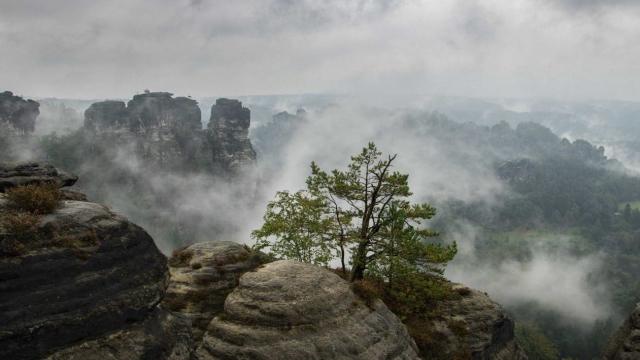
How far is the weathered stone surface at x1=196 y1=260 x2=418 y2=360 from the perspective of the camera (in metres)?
27.3

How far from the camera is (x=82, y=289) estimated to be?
2139 centimetres

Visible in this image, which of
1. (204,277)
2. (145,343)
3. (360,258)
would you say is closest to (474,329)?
(360,258)

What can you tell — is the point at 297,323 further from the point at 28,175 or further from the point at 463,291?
the point at 463,291

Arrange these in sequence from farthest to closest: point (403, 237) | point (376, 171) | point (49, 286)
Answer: point (376, 171)
point (403, 237)
point (49, 286)

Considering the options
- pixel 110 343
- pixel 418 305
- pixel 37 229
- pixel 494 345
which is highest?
pixel 37 229

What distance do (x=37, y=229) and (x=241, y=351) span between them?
1247cm

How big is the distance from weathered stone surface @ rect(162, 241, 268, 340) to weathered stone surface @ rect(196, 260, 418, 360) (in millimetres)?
4489

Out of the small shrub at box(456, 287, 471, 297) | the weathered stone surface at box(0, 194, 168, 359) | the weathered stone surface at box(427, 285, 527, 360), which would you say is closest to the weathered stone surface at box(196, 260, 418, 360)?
the weathered stone surface at box(0, 194, 168, 359)

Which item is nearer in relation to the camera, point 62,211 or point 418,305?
point 62,211

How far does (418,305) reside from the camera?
3903 centimetres

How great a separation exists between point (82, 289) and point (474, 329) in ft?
105

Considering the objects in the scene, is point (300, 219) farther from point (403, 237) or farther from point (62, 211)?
point (62, 211)

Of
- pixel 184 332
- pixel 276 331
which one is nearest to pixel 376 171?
pixel 276 331

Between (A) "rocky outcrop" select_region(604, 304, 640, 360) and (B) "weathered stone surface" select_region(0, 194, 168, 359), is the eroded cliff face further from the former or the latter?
(A) "rocky outcrop" select_region(604, 304, 640, 360)
